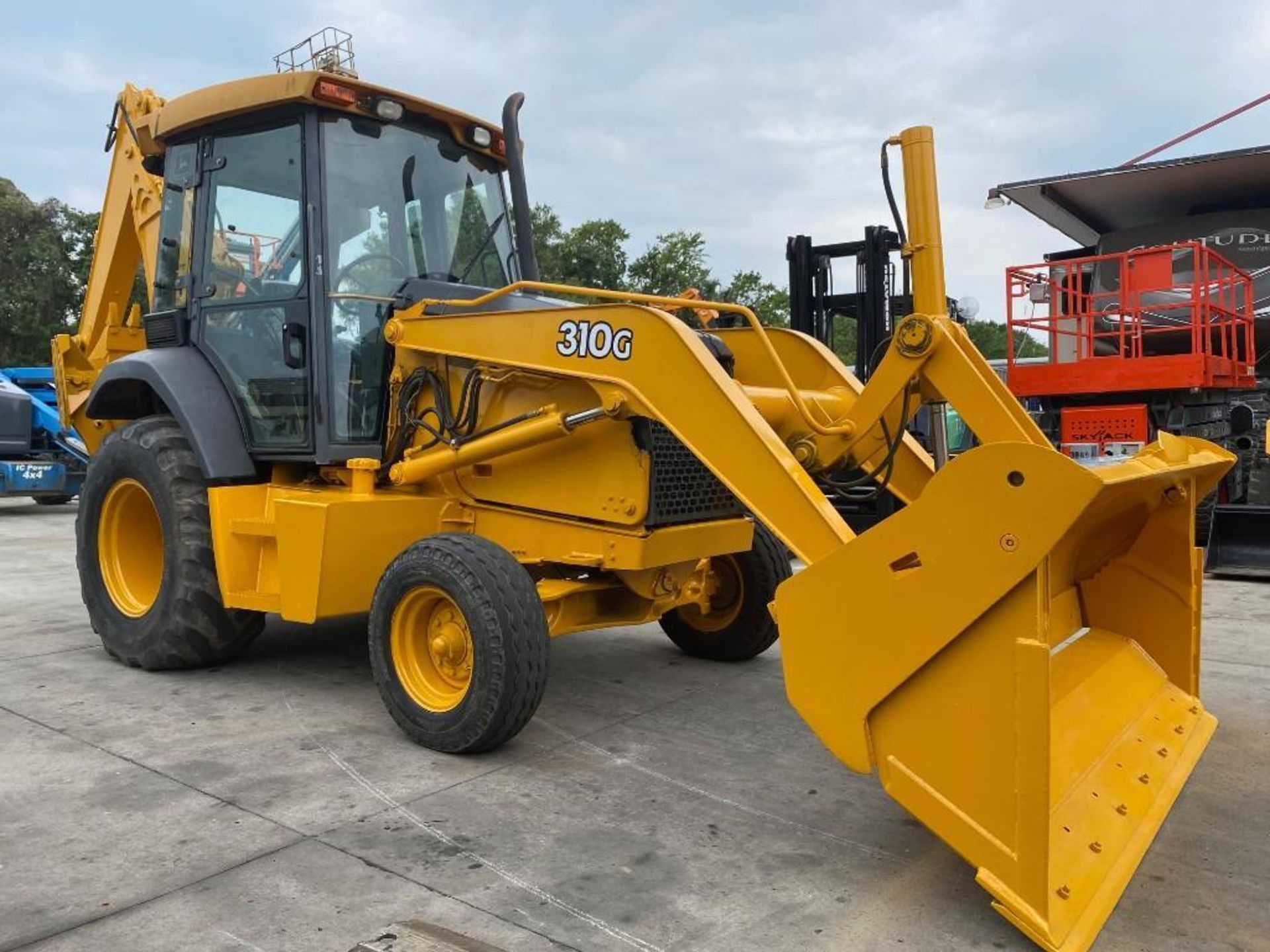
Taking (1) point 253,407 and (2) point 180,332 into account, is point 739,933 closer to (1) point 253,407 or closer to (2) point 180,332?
(1) point 253,407

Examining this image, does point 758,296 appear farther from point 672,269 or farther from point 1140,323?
point 1140,323

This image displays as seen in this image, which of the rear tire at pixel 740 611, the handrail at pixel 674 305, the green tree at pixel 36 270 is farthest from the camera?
the green tree at pixel 36 270

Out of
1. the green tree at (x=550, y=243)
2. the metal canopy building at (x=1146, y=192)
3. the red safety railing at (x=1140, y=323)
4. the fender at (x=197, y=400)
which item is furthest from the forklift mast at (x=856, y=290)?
the green tree at (x=550, y=243)

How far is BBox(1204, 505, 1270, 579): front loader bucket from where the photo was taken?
7.78 metres

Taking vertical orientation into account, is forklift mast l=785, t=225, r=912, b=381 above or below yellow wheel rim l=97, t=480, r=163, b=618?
above

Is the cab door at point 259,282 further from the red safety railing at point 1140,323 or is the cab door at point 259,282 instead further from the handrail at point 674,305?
the red safety railing at point 1140,323

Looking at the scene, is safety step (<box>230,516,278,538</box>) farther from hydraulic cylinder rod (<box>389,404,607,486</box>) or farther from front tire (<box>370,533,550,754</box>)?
front tire (<box>370,533,550,754</box>)

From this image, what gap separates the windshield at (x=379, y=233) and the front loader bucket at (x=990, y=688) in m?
2.65

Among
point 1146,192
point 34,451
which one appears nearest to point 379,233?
point 1146,192

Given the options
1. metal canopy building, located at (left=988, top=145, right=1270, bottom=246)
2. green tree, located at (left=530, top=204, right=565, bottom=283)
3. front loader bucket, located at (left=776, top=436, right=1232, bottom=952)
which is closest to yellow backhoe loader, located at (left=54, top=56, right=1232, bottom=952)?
front loader bucket, located at (left=776, top=436, right=1232, bottom=952)

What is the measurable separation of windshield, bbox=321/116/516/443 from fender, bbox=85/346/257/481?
632 mm

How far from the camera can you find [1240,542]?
25.9 ft

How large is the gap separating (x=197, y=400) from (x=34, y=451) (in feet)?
37.3

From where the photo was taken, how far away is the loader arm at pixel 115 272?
607cm
